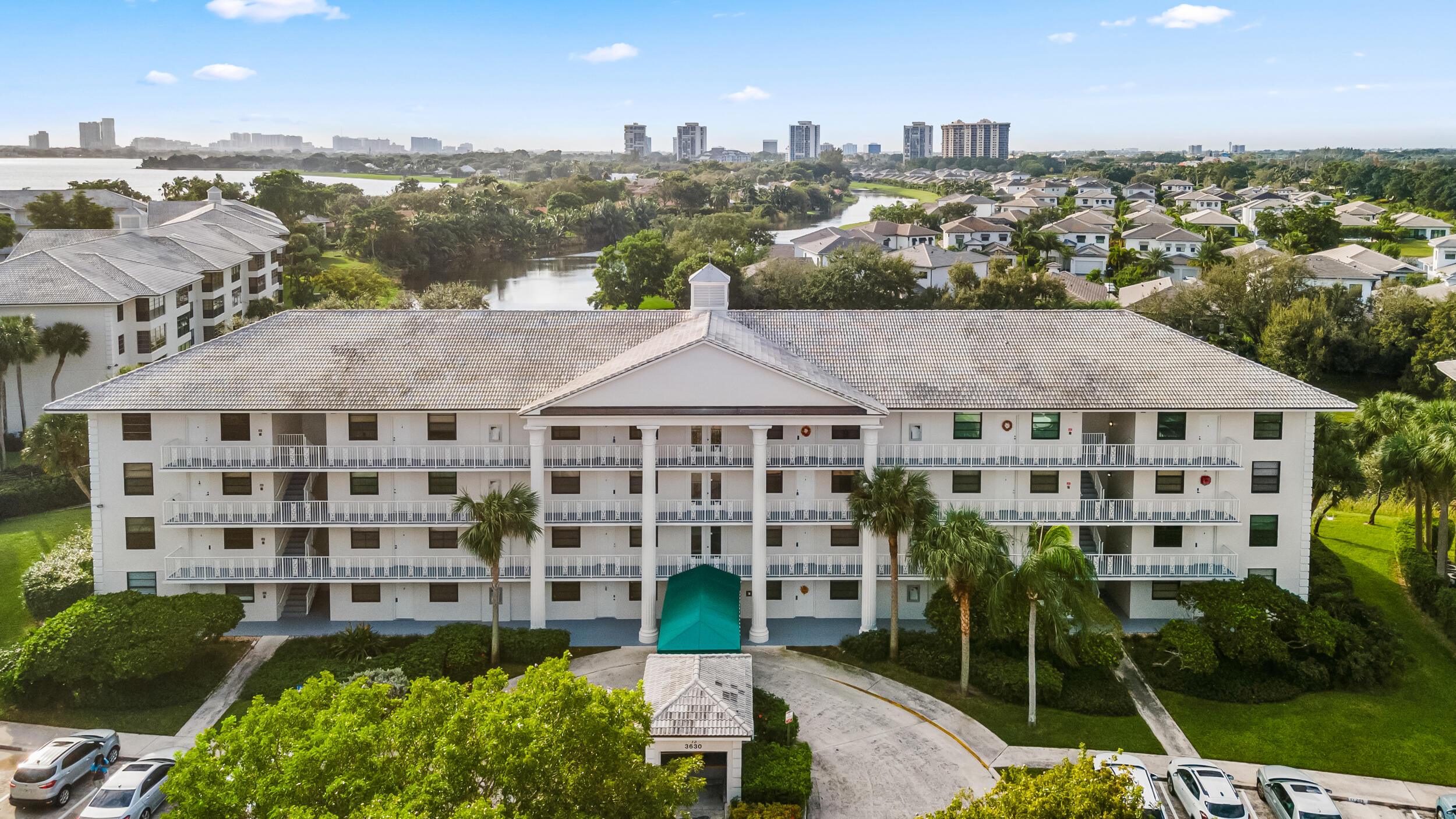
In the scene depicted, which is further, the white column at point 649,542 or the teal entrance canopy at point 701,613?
the white column at point 649,542

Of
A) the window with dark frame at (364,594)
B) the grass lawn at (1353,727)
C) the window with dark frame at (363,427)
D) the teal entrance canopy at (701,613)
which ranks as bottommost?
→ the grass lawn at (1353,727)

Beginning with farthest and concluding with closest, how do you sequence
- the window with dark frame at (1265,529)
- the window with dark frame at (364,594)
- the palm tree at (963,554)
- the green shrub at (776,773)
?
the window with dark frame at (364,594), the window with dark frame at (1265,529), the palm tree at (963,554), the green shrub at (776,773)

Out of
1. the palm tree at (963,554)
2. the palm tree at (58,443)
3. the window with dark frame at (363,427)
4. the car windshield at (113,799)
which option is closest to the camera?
the car windshield at (113,799)

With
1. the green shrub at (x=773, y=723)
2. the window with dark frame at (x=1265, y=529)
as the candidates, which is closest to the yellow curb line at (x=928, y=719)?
the green shrub at (x=773, y=723)

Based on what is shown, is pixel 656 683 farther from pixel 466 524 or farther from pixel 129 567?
pixel 129 567

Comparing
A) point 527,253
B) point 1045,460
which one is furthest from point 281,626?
point 527,253

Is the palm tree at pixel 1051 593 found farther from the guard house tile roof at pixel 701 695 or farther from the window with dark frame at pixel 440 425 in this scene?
the window with dark frame at pixel 440 425
